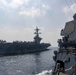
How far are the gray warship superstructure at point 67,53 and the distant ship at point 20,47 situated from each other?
3311 inches

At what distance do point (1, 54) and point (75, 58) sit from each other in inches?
3537

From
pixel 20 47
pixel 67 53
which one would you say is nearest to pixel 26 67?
pixel 67 53

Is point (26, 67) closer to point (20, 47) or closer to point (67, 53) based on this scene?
point (67, 53)

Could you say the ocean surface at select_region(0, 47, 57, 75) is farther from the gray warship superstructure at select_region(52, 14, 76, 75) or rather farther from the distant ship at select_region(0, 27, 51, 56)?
the distant ship at select_region(0, 27, 51, 56)

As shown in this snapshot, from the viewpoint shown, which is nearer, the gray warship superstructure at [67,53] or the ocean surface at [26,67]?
the gray warship superstructure at [67,53]

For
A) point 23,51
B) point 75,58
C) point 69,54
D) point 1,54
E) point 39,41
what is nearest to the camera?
point 75,58

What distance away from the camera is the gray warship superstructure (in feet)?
61.2

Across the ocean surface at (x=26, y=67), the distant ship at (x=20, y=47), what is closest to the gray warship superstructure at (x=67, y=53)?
the ocean surface at (x=26, y=67)

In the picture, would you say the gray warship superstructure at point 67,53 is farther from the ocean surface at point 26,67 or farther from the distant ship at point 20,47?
the distant ship at point 20,47

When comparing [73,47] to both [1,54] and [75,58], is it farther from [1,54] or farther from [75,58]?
[1,54]

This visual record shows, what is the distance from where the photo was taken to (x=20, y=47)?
4471 inches

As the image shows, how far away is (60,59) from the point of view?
21719mm

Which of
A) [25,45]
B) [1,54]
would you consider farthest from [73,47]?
[25,45]

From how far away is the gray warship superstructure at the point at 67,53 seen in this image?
18656mm
